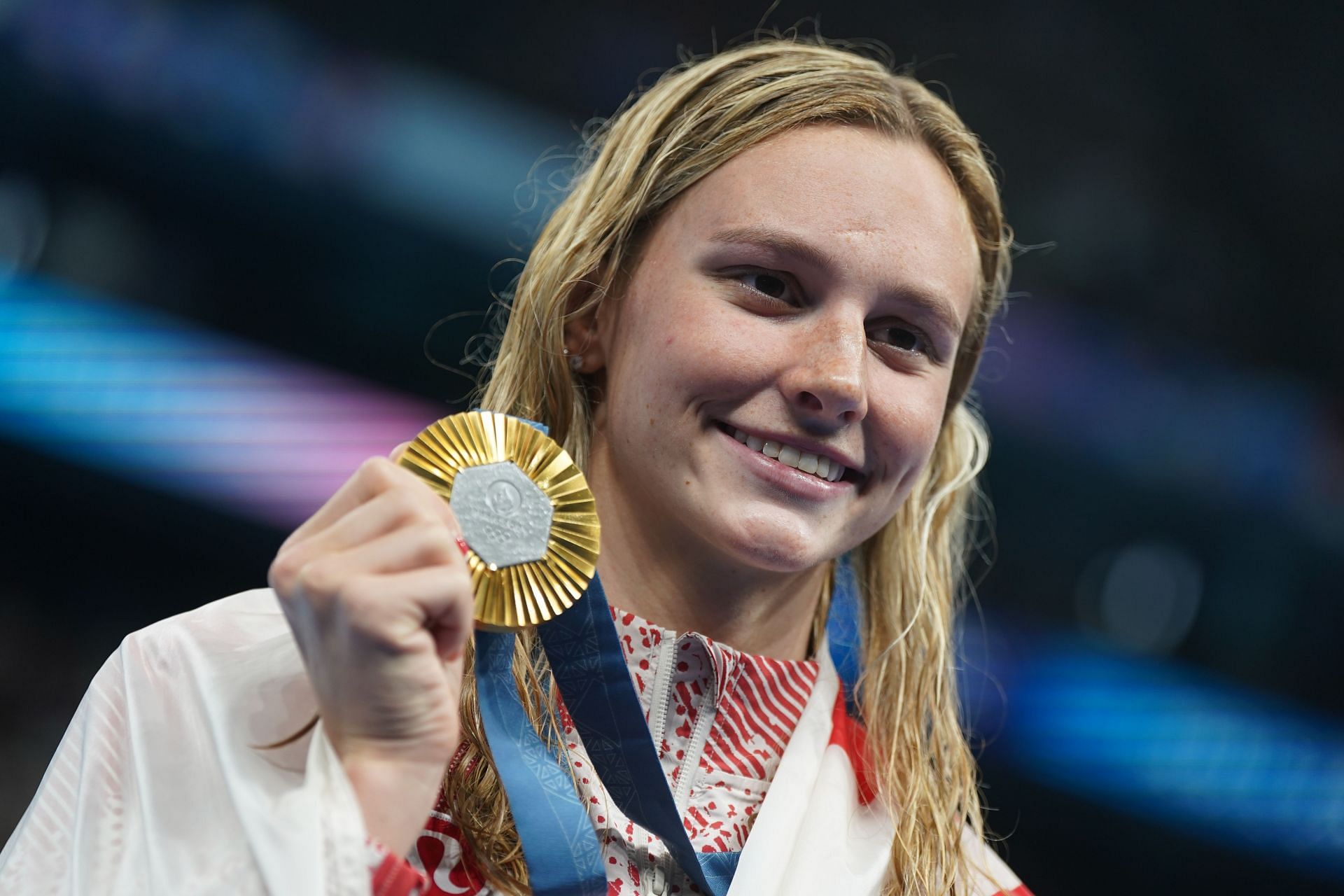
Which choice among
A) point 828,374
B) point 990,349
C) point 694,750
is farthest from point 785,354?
point 990,349

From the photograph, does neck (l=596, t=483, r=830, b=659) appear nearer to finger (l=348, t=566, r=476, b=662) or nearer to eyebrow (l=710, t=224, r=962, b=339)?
eyebrow (l=710, t=224, r=962, b=339)

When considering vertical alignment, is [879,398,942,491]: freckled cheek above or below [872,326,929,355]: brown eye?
below

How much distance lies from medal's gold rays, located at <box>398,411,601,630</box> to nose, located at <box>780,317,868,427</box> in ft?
1.16

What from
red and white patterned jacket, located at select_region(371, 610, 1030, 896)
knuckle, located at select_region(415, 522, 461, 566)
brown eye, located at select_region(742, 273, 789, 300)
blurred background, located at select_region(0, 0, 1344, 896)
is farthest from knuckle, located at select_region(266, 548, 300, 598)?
blurred background, located at select_region(0, 0, 1344, 896)

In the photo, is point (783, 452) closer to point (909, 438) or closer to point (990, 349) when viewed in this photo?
point (909, 438)

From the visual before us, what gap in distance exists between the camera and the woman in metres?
1.05

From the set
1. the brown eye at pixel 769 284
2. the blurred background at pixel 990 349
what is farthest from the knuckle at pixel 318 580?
the blurred background at pixel 990 349

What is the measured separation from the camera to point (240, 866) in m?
1.05

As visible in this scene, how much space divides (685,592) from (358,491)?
0.58 m

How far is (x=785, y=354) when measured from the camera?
1450 millimetres

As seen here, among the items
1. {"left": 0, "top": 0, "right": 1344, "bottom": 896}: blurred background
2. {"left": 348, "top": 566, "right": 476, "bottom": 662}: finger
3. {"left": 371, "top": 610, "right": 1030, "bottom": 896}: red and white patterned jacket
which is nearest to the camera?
{"left": 348, "top": 566, "right": 476, "bottom": 662}: finger

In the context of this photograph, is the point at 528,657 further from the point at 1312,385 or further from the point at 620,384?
Answer: the point at 1312,385

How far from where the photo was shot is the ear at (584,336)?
→ 1.67 metres

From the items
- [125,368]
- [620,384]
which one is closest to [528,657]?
[620,384]
